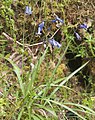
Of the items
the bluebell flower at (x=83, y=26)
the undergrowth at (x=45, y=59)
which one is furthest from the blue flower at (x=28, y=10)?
the bluebell flower at (x=83, y=26)

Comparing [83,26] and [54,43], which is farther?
[83,26]

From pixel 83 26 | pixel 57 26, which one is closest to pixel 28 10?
pixel 57 26

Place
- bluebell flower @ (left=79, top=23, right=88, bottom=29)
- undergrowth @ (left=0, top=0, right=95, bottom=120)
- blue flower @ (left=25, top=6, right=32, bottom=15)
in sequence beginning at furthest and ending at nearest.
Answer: bluebell flower @ (left=79, top=23, right=88, bottom=29) → blue flower @ (left=25, top=6, right=32, bottom=15) → undergrowth @ (left=0, top=0, right=95, bottom=120)

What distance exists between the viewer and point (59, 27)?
2.93 metres

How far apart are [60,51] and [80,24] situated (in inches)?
11.7

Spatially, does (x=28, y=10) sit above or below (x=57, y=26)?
above

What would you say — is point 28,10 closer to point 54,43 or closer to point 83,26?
point 54,43

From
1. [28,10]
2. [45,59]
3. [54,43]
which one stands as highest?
[28,10]

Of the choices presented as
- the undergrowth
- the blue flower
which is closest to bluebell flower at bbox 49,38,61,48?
the undergrowth

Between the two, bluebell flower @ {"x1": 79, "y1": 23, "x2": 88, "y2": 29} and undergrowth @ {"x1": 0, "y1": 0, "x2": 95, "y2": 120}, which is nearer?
undergrowth @ {"x1": 0, "y1": 0, "x2": 95, "y2": 120}

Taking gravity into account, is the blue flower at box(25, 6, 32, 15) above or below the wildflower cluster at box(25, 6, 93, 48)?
above

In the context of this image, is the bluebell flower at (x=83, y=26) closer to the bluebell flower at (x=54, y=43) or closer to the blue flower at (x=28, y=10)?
the bluebell flower at (x=54, y=43)

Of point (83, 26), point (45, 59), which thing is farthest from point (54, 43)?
point (83, 26)

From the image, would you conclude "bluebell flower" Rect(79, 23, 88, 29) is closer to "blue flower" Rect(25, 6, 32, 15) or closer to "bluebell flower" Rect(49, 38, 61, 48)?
"bluebell flower" Rect(49, 38, 61, 48)
